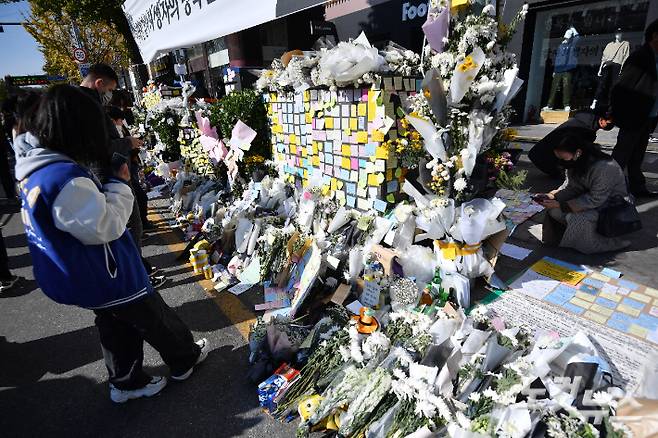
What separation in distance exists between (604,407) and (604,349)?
75 centimetres

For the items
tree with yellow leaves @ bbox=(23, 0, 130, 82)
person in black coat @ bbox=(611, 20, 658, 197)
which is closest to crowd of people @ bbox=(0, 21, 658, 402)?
person in black coat @ bbox=(611, 20, 658, 197)

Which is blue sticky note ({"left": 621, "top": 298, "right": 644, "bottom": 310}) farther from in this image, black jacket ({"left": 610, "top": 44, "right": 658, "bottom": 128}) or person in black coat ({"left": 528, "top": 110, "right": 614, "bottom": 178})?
black jacket ({"left": 610, "top": 44, "right": 658, "bottom": 128})

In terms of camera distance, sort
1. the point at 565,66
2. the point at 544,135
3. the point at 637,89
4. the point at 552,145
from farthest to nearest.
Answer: the point at 565,66
the point at 544,135
the point at 552,145
the point at 637,89

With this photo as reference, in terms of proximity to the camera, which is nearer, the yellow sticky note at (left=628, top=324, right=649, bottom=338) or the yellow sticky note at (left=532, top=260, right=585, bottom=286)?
the yellow sticky note at (left=628, top=324, right=649, bottom=338)

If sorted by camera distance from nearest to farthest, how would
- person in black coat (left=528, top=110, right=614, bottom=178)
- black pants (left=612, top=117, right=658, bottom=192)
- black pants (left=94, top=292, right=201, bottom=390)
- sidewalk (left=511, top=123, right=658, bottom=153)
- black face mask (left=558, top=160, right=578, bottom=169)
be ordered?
1. black pants (left=94, top=292, right=201, bottom=390)
2. black face mask (left=558, top=160, right=578, bottom=169)
3. black pants (left=612, top=117, right=658, bottom=192)
4. person in black coat (left=528, top=110, right=614, bottom=178)
5. sidewalk (left=511, top=123, right=658, bottom=153)

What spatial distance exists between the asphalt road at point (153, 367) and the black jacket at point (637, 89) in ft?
3.28

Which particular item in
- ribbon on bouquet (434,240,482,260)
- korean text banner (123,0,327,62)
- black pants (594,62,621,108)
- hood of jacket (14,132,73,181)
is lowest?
ribbon on bouquet (434,240,482,260)

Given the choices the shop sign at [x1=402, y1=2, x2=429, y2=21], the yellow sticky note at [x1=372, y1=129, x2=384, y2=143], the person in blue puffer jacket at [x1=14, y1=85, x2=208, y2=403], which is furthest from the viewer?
the shop sign at [x1=402, y1=2, x2=429, y2=21]

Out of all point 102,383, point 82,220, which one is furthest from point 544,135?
point 102,383

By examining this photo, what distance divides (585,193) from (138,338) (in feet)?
12.4

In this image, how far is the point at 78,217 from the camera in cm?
163

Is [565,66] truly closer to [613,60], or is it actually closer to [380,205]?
[613,60]

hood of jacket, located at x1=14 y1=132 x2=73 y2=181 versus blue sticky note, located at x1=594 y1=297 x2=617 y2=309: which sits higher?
hood of jacket, located at x1=14 y1=132 x2=73 y2=181

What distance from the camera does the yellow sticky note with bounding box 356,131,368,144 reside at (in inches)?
123
